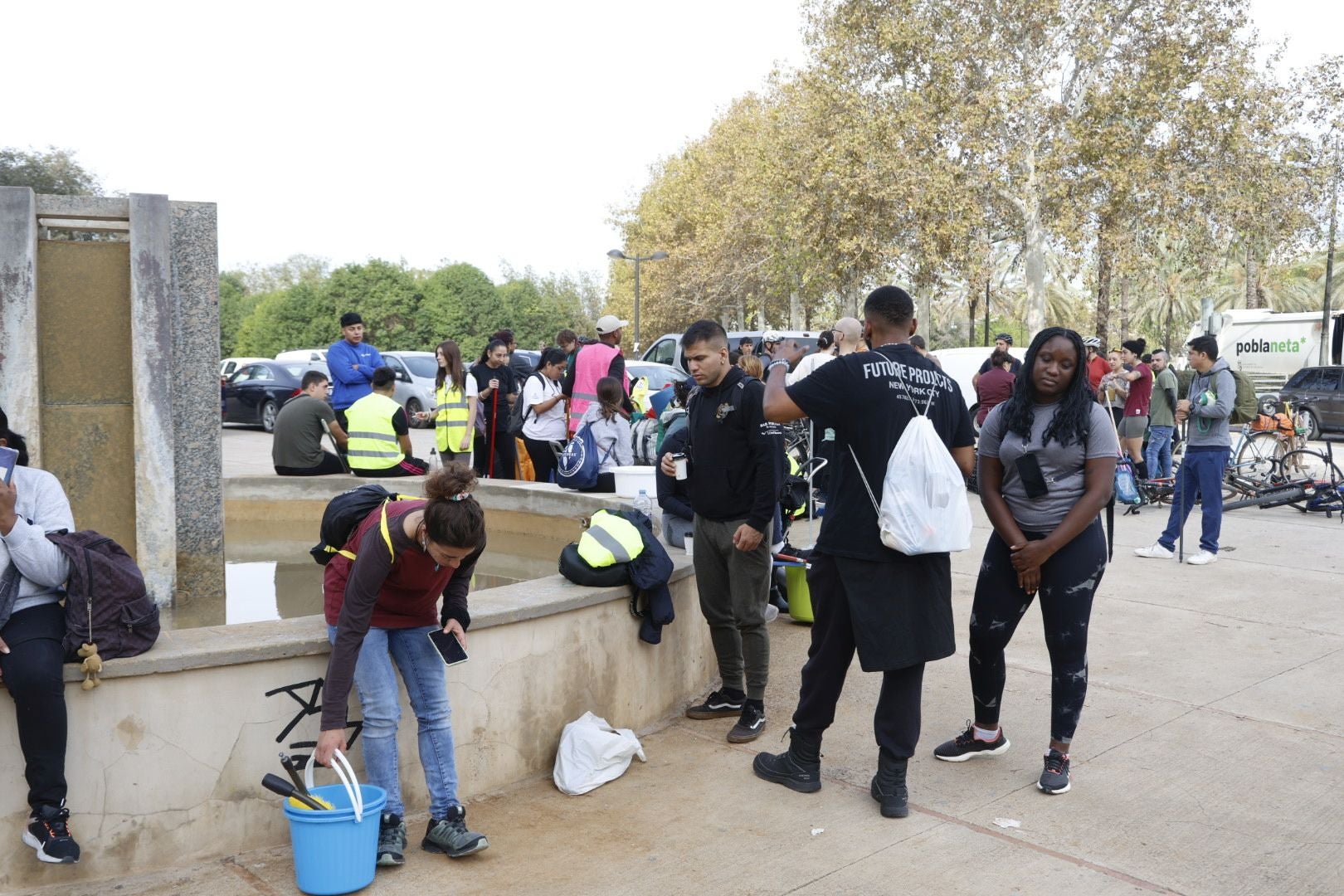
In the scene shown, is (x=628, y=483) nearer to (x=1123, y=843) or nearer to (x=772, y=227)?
(x=1123, y=843)

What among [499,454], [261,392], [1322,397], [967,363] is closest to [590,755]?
[499,454]

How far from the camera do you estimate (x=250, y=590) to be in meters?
6.98

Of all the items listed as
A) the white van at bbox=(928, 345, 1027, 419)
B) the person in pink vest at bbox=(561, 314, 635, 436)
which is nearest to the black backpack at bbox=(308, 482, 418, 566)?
the person in pink vest at bbox=(561, 314, 635, 436)

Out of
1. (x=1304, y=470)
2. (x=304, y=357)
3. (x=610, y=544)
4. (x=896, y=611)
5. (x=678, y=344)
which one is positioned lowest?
(x=1304, y=470)

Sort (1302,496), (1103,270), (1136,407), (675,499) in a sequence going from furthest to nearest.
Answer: (1103,270) → (1136,407) → (1302,496) → (675,499)

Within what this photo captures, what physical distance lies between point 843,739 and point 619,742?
108 centimetres

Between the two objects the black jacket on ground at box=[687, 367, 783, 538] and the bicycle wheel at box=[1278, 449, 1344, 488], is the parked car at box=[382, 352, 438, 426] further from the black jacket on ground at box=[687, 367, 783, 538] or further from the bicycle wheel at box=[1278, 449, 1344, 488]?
the black jacket on ground at box=[687, 367, 783, 538]

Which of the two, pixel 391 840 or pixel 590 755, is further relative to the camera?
pixel 590 755

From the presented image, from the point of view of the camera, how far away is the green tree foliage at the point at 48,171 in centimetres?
3284

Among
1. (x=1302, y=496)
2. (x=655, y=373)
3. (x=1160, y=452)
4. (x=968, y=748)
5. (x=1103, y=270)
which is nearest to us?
(x=968, y=748)

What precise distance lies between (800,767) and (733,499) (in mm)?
1178

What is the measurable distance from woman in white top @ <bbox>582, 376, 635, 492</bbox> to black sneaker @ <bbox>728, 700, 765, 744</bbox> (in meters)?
3.46

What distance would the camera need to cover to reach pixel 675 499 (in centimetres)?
598

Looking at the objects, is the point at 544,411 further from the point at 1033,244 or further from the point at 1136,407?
the point at 1033,244
